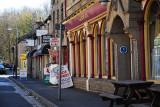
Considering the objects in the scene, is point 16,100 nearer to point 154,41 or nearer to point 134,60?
point 134,60

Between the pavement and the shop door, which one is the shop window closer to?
the shop door

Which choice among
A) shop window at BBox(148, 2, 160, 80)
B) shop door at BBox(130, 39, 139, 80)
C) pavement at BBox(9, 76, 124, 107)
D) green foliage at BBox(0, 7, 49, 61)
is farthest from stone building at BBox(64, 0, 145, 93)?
green foliage at BBox(0, 7, 49, 61)

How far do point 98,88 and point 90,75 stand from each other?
234cm

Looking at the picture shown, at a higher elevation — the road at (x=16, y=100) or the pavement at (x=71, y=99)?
the pavement at (x=71, y=99)

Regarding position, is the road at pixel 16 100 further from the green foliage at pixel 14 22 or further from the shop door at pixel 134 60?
the green foliage at pixel 14 22

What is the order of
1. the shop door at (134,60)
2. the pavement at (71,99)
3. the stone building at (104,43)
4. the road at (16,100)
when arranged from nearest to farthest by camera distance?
the pavement at (71,99) < the stone building at (104,43) < the shop door at (134,60) < the road at (16,100)

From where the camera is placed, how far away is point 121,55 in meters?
16.3

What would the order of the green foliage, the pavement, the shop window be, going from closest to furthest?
the shop window < the pavement < the green foliage

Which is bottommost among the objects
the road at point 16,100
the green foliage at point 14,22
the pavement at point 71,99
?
the road at point 16,100

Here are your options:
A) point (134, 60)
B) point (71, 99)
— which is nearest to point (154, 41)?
point (134, 60)

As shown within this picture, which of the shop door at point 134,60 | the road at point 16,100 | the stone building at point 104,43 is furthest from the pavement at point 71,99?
the shop door at point 134,60

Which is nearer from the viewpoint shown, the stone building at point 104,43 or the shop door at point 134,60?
the stone building at point 104,43

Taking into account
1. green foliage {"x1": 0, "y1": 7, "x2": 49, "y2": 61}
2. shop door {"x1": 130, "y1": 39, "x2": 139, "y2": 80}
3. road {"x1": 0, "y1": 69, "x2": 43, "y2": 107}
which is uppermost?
green foliage {"x1": 0, "y1": 7, "x2": 49, "y2": 61}

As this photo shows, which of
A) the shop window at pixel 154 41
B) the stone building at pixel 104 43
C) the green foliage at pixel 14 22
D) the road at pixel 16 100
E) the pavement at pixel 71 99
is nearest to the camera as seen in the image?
the shop window at pixel 154 41
